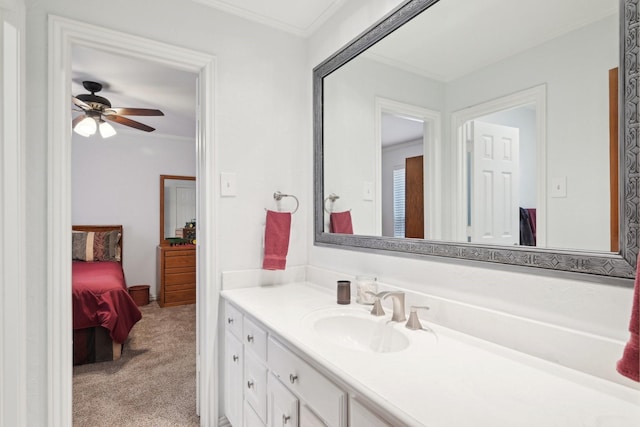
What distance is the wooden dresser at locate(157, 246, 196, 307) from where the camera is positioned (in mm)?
4535

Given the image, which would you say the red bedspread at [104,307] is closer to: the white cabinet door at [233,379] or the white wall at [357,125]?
the white cabinet door at [233,379]

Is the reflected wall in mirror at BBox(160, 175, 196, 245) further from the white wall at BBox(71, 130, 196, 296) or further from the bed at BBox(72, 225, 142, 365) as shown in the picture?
the bed at BBox(72, 225, 142, 365)

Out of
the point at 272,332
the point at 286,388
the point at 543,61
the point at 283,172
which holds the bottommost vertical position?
the point at 286,388

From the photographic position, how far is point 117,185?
4.64m

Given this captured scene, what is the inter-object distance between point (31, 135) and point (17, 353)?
0.91 meters

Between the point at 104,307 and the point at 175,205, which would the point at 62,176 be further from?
the point at 175,205

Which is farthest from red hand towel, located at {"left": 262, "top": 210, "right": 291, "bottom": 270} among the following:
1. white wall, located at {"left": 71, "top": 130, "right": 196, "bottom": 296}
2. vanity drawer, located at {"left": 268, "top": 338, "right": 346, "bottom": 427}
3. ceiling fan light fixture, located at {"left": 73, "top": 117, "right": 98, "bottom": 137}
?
white wall, located at {"left": 71, "top": 130, "right": 196, "bottom": 296}

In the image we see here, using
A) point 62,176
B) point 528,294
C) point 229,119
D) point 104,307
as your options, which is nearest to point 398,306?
point 528,294

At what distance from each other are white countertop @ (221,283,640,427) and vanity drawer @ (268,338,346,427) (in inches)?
2.7

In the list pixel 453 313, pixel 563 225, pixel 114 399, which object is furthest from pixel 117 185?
pixel 563 225

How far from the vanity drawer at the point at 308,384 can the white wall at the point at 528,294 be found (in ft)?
1.74

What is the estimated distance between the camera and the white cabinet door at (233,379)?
1.61 meters

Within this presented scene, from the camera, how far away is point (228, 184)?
188 cm

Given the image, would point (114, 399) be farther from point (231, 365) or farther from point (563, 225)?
point (563, 225)
